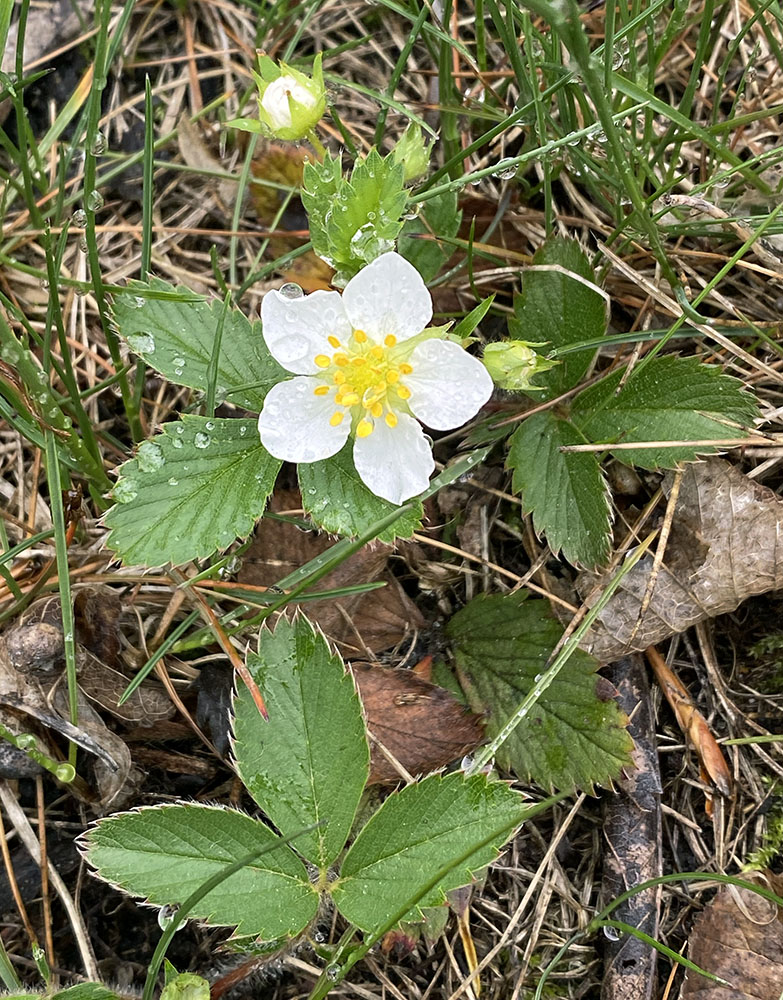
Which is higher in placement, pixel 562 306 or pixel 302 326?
pixel 302 326

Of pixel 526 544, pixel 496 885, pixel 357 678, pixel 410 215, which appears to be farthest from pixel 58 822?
pixel 410 215

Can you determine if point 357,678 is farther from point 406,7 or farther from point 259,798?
point 406,7

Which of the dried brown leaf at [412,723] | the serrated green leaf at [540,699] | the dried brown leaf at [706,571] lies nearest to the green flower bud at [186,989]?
the dried brown leaf at [412,723]

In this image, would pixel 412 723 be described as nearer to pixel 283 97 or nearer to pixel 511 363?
pixel 511 363

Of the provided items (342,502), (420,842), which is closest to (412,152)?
(342,502)

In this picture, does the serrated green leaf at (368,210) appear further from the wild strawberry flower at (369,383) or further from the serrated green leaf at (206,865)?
the serrated green leaf at (206,865)

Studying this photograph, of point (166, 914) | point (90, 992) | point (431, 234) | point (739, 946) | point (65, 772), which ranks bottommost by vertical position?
point (739, 946)
